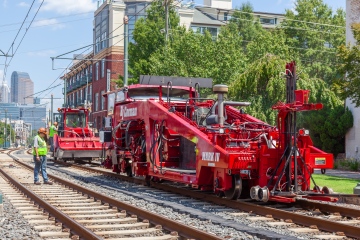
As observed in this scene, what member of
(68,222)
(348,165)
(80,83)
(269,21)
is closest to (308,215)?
(68,222)

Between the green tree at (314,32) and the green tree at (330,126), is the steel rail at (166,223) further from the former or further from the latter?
the green tree at (314,32)

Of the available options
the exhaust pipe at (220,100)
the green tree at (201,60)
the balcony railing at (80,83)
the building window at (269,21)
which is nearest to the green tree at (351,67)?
the green tree at (201,60)

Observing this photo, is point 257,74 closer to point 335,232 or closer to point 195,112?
point 195,112

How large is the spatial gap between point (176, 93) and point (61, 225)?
27.0 feet

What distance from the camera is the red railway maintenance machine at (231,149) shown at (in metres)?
11.4

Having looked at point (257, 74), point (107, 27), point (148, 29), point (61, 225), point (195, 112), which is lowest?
point (61, 225)

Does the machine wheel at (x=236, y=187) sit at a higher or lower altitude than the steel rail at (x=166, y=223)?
higher

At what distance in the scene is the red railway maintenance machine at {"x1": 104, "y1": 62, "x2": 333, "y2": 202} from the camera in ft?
37.2

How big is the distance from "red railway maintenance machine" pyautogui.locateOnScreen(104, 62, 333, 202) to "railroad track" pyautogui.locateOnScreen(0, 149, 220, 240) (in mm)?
1962

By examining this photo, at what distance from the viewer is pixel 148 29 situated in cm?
3925

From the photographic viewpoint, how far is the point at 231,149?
11.8 metres

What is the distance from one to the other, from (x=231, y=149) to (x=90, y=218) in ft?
10.1

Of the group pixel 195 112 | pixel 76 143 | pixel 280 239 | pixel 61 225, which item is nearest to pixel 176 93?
pixel 195 112

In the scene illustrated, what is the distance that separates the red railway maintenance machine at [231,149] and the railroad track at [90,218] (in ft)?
6.44
